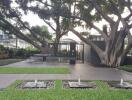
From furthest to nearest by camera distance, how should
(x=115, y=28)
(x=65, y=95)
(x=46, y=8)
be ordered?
1. (x=46, y=8)
2. (x=115, y=28)
3. (x=65, y=95)

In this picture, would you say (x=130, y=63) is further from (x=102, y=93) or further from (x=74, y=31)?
(x=102, y=93)

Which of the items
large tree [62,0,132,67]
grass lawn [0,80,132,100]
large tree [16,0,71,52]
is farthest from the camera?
large tree [16,0,71,52]

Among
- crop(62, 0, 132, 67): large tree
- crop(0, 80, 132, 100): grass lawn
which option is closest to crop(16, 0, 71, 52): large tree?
crop(62, 0, 132, 67): large tree

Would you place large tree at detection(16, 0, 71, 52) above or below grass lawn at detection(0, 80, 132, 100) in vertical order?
above

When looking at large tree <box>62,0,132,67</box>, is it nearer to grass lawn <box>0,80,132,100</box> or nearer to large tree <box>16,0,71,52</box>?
large tree <box>16,0,71,52</box>

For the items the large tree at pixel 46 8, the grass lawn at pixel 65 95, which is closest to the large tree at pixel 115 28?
the large tree at pixel 46 8

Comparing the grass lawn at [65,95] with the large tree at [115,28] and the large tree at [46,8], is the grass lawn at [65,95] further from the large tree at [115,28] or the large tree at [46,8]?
the large tree at [46,8]

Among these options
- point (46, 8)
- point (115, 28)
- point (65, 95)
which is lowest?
point (65, 95)

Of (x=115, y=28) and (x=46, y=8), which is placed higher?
(x=46, y=8)

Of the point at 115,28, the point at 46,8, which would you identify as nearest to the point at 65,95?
the point at 115,28

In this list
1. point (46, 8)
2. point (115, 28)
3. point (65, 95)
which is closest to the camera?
point (65, 95)

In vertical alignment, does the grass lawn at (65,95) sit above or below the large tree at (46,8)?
below

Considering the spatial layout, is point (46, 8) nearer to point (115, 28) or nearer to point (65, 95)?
point (115, 28)

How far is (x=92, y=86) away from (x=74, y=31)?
1573cm
